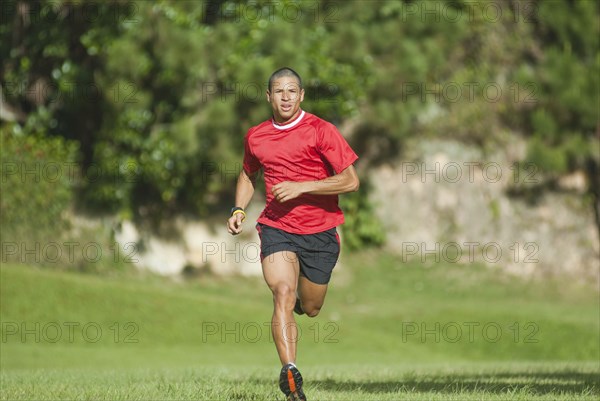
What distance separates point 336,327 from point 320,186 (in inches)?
450

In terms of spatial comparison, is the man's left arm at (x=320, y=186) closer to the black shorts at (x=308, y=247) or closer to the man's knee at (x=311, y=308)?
the black shorts at (x=308, y=247)

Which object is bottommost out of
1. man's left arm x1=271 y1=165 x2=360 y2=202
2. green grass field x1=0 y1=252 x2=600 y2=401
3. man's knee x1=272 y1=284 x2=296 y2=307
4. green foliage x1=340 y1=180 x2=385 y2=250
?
green grass field x1=0 y1=252 x2=600 y2=401

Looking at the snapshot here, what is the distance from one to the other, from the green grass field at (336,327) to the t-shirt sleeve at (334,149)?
274cm

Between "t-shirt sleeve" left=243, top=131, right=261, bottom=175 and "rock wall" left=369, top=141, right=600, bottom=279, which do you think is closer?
"t-shirt sleeve" left=243, top=131, right=261, bottom=175

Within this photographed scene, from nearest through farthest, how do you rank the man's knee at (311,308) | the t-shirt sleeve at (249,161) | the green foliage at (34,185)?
the t-shirt sleeve at (249,161) → the man's knee at (311,308) → the green foliage at (34,185)

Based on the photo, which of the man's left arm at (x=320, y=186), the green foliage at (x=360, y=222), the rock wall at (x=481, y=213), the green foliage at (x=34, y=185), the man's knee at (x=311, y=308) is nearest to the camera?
the man's left arm at (x=320, y=186)

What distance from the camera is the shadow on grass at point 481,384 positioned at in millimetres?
7938

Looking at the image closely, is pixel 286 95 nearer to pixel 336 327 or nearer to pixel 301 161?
pixel 301 161

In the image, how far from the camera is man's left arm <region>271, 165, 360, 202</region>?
6.97 m

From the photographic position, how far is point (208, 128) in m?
19.9

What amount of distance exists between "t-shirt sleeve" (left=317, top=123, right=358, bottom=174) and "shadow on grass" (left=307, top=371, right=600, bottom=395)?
68.9 inches

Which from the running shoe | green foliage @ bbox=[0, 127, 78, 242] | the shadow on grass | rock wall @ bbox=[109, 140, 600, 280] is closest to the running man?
the running shoe

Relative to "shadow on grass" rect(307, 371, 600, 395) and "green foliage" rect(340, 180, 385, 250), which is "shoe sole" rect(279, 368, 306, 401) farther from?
"green foliage" rect(340, 180, 385, 250)

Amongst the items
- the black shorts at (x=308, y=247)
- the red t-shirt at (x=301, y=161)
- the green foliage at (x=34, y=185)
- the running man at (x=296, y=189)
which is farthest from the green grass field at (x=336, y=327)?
the red t-shirt at (x=301, y=161)
